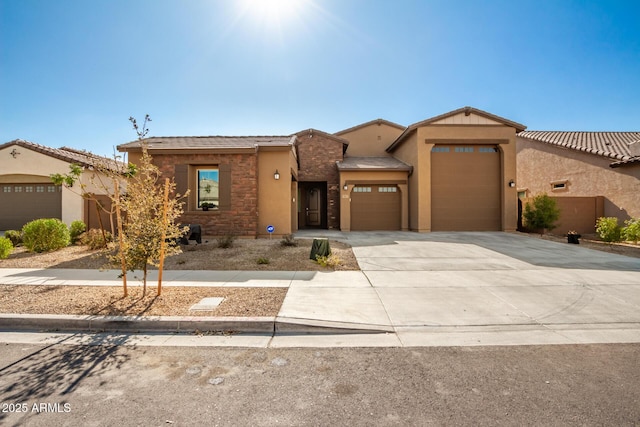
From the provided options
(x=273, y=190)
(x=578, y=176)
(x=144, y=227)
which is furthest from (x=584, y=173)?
(x=144, y=227)

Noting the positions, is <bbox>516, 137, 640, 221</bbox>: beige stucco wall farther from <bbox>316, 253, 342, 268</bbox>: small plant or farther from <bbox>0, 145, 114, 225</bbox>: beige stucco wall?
<bbox>0, 145, 114, 225</bbox>: beige stucco wall

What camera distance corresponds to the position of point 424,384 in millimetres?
2664

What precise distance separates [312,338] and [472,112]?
1615cm

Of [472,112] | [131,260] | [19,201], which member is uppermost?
[472,112]

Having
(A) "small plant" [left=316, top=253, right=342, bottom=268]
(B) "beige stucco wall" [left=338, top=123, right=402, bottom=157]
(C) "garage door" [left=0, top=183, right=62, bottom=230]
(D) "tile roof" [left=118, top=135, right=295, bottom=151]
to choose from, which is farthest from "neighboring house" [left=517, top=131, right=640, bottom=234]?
(C) "garage door" [left=0, top=183, right=62, bottom=230]

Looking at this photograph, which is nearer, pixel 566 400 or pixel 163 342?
pixel 566 400

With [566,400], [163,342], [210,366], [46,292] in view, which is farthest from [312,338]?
[46,292]

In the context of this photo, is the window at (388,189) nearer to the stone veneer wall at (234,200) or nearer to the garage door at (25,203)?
the stone veneer wall at (234,200)

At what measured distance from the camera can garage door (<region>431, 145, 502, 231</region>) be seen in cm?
1588

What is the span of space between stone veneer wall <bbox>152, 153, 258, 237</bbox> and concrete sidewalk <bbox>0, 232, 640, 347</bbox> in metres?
4.97

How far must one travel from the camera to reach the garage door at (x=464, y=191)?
52.1ft

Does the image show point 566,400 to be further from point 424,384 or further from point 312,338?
point 312,338

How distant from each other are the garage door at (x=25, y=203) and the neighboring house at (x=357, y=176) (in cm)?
569

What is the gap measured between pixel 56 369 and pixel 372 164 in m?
16.6
